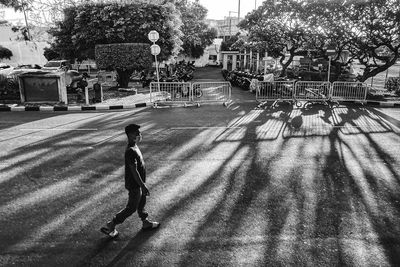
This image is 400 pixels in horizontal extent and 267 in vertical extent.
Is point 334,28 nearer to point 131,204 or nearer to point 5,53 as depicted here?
point 131,204

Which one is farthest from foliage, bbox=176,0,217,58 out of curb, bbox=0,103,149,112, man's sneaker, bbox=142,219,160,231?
man's sneaker, bbox=142,219,160,231

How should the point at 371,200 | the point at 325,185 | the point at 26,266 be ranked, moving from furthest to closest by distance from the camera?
the point at 325,185
the point at 371,200
the point at 26,266

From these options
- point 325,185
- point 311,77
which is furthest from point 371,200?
point 311,77

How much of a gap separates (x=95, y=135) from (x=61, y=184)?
12.4 ft

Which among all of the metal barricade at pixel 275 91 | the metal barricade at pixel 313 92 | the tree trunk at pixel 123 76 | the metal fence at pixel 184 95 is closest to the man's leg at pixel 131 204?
the metal fence at pixel 184 95

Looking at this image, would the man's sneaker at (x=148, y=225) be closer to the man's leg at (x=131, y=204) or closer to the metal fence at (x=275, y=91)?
the man's leg at (x=131, y=204)

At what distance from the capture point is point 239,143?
31.4 feet

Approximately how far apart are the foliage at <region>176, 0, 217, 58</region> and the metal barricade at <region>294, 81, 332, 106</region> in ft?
70.1

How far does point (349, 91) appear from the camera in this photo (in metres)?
16.3

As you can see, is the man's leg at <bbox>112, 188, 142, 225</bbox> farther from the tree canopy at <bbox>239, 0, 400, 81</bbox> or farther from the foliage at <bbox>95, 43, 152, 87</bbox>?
the tree canopy at <bbox>239, 0, 400, 81</bbox>

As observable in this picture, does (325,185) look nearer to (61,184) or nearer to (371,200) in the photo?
(371,200)

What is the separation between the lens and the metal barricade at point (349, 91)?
16.1 m

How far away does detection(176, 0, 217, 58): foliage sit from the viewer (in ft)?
134

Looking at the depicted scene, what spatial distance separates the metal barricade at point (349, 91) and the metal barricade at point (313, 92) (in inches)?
13.5
